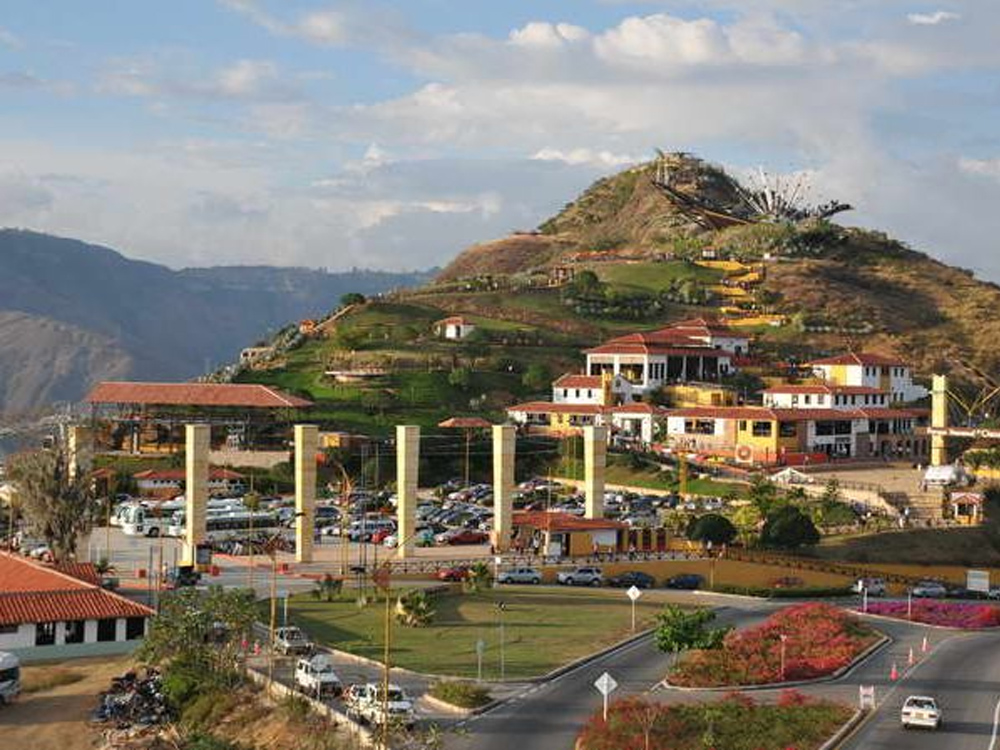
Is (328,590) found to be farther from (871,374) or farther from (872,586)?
(871,374)

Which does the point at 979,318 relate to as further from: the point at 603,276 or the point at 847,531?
the point at 847,531

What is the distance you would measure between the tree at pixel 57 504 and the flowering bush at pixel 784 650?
32.3m

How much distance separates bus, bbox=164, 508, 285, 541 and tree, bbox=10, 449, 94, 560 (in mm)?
8813

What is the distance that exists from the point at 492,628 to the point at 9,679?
17.2m

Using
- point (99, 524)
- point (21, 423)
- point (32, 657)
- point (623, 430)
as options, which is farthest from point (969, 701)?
point (21, 423)

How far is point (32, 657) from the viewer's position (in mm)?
51219

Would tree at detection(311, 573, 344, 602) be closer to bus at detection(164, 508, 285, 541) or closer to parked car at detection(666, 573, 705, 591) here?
bus at detection(164, 508, 285, 541)

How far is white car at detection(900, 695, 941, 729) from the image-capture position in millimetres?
37406

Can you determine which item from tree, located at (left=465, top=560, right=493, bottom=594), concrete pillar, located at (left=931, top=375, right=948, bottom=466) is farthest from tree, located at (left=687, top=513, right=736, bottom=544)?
concrete pillar, located at (left=931, top=375, right=948, bottom=466)

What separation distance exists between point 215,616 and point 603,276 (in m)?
125

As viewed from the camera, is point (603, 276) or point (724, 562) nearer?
point (724, 562)

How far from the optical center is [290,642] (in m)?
47.9

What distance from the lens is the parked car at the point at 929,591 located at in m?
65.3

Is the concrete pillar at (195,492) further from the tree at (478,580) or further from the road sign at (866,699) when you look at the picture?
the road sign at (866,699)
